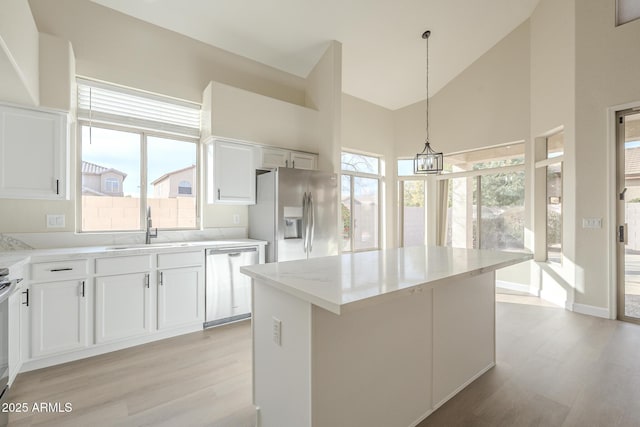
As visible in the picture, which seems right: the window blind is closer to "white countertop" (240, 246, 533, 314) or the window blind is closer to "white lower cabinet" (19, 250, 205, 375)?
"white lower cabinet" (19, 250, 205, 375)

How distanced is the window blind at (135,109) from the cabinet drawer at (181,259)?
5.39 feet

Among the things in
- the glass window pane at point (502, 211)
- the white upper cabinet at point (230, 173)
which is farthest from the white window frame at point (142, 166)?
the glass window pane at point (502, 211)

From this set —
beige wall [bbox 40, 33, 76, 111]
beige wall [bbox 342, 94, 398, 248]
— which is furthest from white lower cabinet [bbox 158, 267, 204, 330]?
beige wall [bbox 342, 94, 398, 248]

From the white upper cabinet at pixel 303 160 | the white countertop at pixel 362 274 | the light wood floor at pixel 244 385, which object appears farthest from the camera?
the white upper cabinet at pixel 303 160

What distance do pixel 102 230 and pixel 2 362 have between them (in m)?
1.80

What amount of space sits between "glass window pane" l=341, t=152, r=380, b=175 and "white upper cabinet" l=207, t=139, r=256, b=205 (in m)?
2.29

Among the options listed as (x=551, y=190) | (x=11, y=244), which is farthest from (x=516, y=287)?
(x=11, y=244)

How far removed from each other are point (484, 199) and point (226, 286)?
15.2 ft

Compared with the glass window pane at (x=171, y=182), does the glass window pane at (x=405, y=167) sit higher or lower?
higher

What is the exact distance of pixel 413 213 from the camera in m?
6.36

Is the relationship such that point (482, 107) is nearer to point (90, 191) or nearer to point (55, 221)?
point (90, 191)

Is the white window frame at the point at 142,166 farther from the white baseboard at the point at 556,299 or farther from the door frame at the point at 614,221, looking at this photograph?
the door frame at the point at 614,221

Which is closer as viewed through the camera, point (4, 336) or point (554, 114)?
point (4, 336)

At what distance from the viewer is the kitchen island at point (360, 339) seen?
1.36 metres
